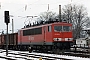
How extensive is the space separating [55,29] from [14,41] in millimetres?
17560

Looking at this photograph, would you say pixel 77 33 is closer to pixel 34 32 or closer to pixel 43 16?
pixel 43 16

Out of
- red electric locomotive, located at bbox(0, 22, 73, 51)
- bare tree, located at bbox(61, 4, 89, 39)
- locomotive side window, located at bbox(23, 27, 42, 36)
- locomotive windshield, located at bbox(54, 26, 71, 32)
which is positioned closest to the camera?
red electric locomotive, located at bbox(0, 22, 73, 51)

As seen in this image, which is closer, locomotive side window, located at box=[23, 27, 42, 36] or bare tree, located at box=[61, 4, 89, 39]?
locomotive side window, located at box=[23, 27, 42, 36]

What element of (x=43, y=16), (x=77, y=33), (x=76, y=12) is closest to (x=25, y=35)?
(x=77, y=33)

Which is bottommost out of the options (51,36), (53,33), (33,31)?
(51,36)

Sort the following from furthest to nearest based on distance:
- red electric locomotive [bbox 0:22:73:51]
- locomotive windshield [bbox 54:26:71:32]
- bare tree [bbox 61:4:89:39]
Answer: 1. bare tree [bbox 61:4:89:39]
2. locomotive windshield [bbox 54:26:71:32]
3. red electric locomotive [bbox 0:22:73:51]

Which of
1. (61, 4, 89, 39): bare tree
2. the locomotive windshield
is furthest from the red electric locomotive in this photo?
(61, 4, 89, 39): bare tree

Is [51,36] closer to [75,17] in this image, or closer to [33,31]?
[33,31]

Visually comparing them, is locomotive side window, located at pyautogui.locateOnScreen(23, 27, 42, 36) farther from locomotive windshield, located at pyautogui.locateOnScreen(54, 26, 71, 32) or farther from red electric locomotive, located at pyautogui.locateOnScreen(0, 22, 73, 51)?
locomotive windshield, located at pyautogui.locateOnScreen(54, 26, 71, 32)

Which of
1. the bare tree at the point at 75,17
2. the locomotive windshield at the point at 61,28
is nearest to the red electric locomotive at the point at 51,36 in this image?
the locomotive windshield at the point at 61,28

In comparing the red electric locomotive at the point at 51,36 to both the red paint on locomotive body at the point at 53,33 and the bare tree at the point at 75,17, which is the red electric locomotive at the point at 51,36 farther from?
the bare tree at the point at 75,17

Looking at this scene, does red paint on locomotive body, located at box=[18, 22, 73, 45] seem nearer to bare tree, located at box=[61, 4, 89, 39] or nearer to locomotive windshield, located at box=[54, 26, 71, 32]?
locomotive windshield, located at box=[54, 26, 71, 32]

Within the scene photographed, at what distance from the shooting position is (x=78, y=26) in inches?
3406

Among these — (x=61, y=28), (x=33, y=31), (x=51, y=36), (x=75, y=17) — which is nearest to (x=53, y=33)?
(x=51, y=36)
